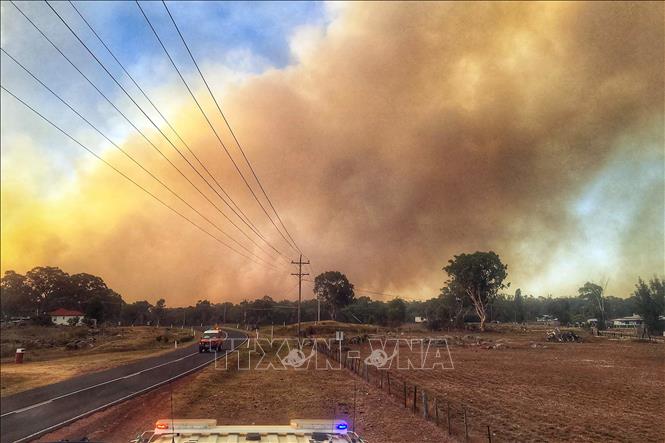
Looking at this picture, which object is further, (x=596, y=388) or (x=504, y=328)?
(x=504, y=328)

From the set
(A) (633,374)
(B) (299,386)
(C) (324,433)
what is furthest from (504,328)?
(C) (324,433)

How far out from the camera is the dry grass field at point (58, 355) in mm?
33000

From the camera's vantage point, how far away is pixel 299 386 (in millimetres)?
29438

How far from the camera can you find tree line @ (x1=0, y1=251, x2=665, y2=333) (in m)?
95.2

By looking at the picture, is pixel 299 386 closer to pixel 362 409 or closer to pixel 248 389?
pixel 248 389

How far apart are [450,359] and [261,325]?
10214 cm

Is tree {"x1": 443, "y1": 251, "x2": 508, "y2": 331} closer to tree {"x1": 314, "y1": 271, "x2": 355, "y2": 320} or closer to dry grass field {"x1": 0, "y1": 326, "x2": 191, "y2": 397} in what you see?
tree {"x1": 314, "y1": 271, "x2": 355, "y2": 320}

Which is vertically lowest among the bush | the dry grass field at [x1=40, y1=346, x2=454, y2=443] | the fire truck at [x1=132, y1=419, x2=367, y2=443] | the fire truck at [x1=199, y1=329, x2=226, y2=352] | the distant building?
the distant building

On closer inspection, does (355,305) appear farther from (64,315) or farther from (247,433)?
(247,433)

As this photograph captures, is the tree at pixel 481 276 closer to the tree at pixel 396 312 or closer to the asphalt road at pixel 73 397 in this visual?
the tree at pixel 396 312

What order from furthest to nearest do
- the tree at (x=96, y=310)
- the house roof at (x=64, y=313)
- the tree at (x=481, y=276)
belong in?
1. the tree at (x=481, y=276)
2. the tree at (x=96, y=310)
3. the house roof at (x=64, y=313)

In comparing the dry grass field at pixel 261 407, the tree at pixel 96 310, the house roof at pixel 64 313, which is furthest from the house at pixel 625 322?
the house roof at pixel 64 313

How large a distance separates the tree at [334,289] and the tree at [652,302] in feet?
379

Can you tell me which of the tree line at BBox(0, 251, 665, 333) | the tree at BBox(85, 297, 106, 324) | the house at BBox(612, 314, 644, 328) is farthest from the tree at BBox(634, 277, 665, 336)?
the tree at BBox(85, 297, 106, 324)
